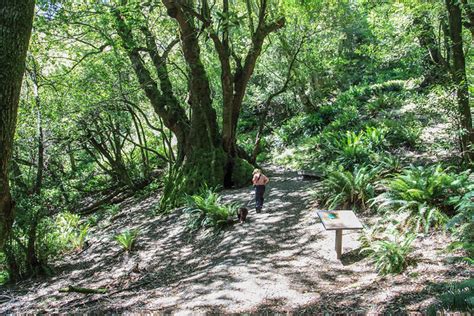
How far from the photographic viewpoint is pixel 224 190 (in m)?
11.6

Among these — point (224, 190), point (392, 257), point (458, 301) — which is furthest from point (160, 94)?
point (458, 301)

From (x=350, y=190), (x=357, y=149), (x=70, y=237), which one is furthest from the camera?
(x=357, y=149)

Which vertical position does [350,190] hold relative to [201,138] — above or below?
below

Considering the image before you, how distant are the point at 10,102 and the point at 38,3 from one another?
22.5 ft

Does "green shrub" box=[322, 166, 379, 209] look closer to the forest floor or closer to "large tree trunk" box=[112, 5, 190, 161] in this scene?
the forest floor

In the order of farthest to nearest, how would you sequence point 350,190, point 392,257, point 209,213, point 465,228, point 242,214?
point 209,213
point 242,214
point 350,190
point 465,228
point 392,257

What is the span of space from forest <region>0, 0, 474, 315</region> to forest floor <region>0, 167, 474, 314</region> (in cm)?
4

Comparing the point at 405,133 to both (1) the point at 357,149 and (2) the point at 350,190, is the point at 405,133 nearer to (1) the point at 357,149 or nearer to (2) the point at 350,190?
(1) the point at 357,149

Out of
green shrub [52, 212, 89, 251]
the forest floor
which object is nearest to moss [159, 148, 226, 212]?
the forest floor

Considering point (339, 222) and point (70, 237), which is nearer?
point (339, 222)

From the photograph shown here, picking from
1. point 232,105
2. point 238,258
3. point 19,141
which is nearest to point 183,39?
point 232,105

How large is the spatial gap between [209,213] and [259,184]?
1531 millimetres

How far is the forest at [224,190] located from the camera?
450 centimetres

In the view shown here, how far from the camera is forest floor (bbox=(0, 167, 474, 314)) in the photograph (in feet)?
13.9
